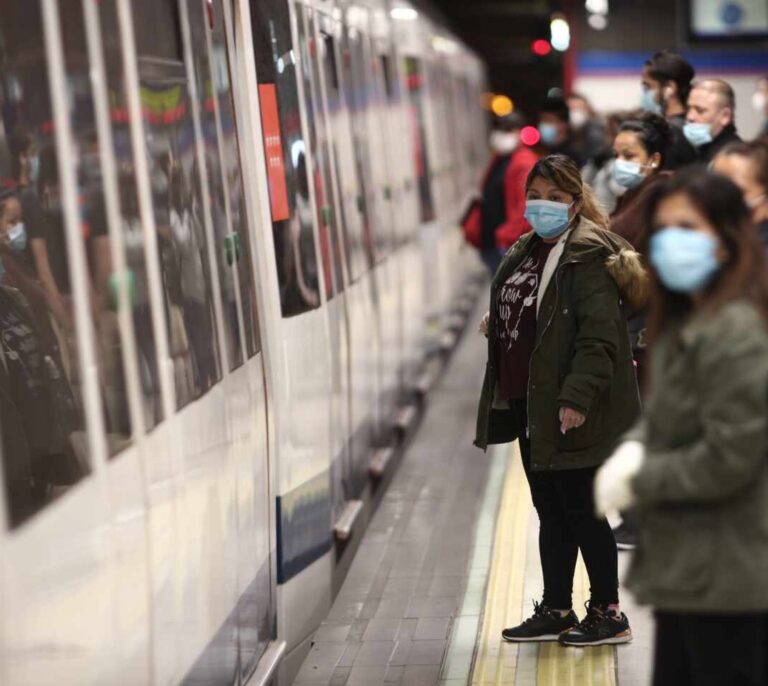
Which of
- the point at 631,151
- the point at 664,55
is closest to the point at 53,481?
the point at 631,151

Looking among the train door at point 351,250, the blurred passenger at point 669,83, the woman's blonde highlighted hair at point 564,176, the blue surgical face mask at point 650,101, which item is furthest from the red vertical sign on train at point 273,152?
the blue surgical face mask at point 650,101

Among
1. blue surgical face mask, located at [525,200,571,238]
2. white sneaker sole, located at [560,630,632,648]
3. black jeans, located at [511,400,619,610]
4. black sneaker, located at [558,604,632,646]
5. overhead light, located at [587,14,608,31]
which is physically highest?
overhead light, located at [587,14,608,31]

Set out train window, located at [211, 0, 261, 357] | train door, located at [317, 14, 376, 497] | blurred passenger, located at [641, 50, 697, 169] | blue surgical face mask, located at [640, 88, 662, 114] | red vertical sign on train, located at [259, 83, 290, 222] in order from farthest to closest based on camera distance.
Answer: blue surgical face mask, located at [640, 88, 662, 114] < blurred passenger, located at [641, 50, 697, 169] < train door, located at [317, 14, 376, 497] < red vertical sign on train, located at [259, 83, 290, 222] < train window, located at [211, 0, 261, 357]

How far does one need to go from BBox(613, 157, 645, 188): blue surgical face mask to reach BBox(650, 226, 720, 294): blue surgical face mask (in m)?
3.07

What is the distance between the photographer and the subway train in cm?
318

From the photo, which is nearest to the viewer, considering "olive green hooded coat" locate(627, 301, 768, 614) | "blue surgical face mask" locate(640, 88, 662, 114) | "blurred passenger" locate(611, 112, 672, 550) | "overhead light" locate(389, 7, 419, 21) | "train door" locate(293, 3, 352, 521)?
"olive green hooded coat" locate(627, 301, 768, 614)

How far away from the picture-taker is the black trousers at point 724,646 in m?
3.23

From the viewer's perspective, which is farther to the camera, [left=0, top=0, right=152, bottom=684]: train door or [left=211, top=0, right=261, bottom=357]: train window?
[left=211, top=0, right=261, bottom=357]: train window

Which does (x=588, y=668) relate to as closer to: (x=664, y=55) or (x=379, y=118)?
(x=664, y=55)

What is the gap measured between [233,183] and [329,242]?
1.80 m

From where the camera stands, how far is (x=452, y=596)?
6457 millimetres

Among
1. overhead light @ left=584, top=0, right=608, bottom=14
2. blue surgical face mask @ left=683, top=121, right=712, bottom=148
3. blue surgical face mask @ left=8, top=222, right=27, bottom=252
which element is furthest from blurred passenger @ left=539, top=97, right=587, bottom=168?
overhead light @ left=584, top=0, right=608, bottom=14

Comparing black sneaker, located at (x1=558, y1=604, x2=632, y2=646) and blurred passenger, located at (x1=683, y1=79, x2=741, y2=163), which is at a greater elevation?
blurred passenger, located at (x1=683, y1=79, x2=741, y2=163)

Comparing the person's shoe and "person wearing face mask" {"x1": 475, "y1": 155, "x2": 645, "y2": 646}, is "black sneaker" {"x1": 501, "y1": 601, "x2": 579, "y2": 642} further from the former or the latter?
the person's shoe
